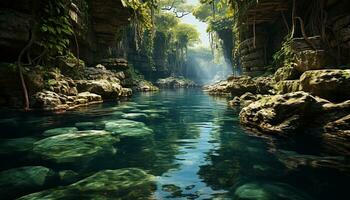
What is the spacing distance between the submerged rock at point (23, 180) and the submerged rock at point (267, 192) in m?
2.26

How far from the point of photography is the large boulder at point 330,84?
6379mm

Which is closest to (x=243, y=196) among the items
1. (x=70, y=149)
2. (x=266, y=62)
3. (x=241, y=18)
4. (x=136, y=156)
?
(x=136, y=156)

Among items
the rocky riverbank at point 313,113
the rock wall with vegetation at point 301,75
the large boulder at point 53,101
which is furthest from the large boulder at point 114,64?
the rocky riverbank at point 313,113

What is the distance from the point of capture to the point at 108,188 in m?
3.05

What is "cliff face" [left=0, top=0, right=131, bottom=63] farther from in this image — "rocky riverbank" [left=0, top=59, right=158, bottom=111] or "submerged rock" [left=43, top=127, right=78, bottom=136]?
"submerged rock" [left=43, top=127, right=78, bottom=136]

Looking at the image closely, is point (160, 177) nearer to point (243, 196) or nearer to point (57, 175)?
point (243, 196)

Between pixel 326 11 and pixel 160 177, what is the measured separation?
13.0 m

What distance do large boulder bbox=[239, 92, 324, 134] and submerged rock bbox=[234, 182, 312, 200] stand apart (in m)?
2.93

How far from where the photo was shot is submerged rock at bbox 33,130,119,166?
166 inches

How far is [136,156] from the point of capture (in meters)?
4.43

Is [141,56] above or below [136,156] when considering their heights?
above

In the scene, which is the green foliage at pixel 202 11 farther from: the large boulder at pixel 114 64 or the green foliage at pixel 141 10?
the green foliage at pixel 141 10

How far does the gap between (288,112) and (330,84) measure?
4.91 ft

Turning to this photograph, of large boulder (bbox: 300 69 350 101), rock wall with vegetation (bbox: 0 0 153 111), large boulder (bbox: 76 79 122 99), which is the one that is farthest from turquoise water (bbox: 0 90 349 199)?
large boulder (bbox: 76 79 122 99)
